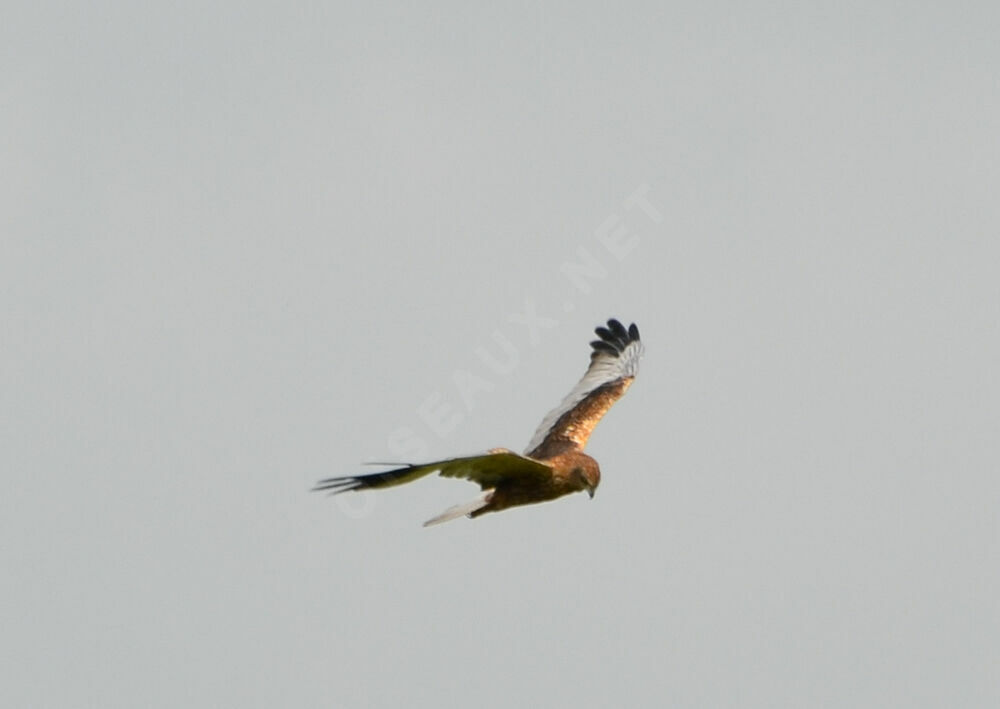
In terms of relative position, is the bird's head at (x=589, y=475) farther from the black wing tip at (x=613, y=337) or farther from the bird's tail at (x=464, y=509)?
the black wing tip at (x=613, y=337)

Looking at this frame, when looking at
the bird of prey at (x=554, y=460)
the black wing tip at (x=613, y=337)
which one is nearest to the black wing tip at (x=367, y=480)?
the bird of prey at (x=554, y=460)

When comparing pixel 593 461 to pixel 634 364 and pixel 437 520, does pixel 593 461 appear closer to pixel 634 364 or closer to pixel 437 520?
pixel 437 520

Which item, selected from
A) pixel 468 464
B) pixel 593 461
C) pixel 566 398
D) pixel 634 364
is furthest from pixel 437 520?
pixel 634 364

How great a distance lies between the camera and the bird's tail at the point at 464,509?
14.0 m

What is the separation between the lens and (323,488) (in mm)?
12711

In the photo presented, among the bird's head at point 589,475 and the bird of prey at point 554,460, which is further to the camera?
the bird's head at point 589,475

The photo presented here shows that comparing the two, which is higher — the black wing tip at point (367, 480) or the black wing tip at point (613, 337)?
the black wing tip at point (613, 337)

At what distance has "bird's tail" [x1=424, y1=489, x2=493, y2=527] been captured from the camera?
46.0 feet

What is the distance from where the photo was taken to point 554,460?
49.5ft

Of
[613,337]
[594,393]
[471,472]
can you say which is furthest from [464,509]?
[613,337]

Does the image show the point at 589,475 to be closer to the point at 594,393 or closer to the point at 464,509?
the point at 464,509

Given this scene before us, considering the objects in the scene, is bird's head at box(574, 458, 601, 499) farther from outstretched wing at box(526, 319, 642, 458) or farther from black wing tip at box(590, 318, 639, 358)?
black wing tip at box(590, 318, 639, 358)

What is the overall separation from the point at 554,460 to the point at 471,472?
1.36 metres

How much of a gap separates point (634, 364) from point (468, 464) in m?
6.46
